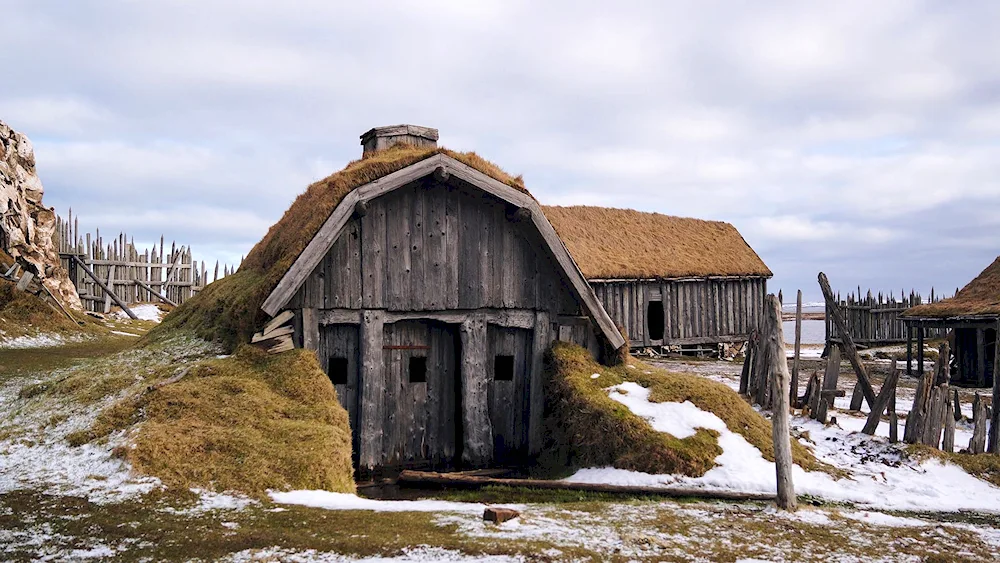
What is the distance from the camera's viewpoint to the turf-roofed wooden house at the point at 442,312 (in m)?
11.3

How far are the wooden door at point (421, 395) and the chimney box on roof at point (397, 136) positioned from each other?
13.0 feet

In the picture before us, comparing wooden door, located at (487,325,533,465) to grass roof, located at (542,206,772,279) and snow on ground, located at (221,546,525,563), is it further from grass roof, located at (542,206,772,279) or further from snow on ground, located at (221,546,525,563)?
grass roof, located at (542,206,772,279)

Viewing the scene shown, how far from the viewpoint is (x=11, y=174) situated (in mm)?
27250

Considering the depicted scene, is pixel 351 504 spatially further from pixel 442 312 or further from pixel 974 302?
pixel 974 302

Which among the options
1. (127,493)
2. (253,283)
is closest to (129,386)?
(253,283)

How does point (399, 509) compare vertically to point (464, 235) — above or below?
below

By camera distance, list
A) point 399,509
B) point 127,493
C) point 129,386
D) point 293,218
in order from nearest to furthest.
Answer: point 127,493, point 399,509, point 129,386, point 293,218

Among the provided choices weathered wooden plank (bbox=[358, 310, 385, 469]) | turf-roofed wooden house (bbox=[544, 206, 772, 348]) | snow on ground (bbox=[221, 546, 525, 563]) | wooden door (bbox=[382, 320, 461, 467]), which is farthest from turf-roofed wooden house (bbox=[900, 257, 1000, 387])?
snow on ground (bbox=[221, 546, 525, 563])

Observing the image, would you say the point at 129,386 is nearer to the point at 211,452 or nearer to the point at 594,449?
the point at 211,452

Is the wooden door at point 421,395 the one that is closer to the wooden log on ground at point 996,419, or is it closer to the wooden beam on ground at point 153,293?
the wooden log on ground at point 996,419

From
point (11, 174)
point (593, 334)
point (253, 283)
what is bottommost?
point (593, 334)

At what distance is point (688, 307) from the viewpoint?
100 feet

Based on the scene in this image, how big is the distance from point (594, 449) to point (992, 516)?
17.1 feet

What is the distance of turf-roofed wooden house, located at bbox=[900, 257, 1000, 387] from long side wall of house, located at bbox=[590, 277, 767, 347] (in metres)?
7.75
